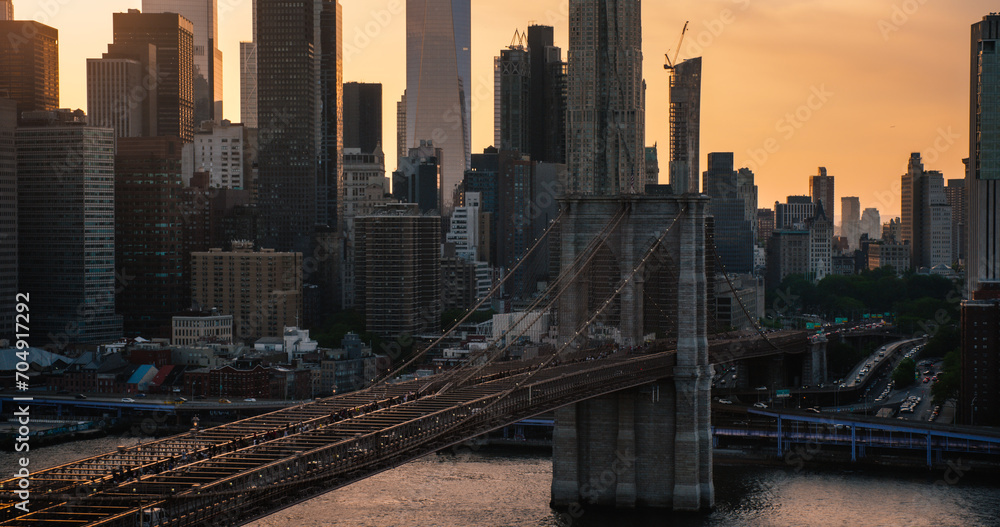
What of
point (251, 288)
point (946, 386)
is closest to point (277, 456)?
point (946, 386)

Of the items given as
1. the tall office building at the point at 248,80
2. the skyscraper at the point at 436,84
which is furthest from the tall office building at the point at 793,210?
the tall office building at the point at 248,80

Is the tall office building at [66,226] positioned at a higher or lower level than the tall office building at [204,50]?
lower

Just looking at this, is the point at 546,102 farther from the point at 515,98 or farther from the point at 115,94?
the point at 115,94

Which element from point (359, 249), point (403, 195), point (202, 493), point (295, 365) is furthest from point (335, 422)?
point (403, 195)

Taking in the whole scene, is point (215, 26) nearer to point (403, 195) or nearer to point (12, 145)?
point (403, 195)

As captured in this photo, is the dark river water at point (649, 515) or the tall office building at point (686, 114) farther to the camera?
the tall office building at point (686, 114)

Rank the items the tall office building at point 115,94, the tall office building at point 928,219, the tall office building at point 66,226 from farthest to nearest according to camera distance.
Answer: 1. the tall office building at point 928,219
2. the tall office building at point 115,94
3. the tall office building at point 66,226

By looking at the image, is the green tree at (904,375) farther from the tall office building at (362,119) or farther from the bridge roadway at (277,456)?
the tall office building at (362,119)

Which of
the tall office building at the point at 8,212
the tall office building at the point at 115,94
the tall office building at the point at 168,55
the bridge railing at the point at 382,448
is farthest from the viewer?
the tall office building at the point at 115,94
